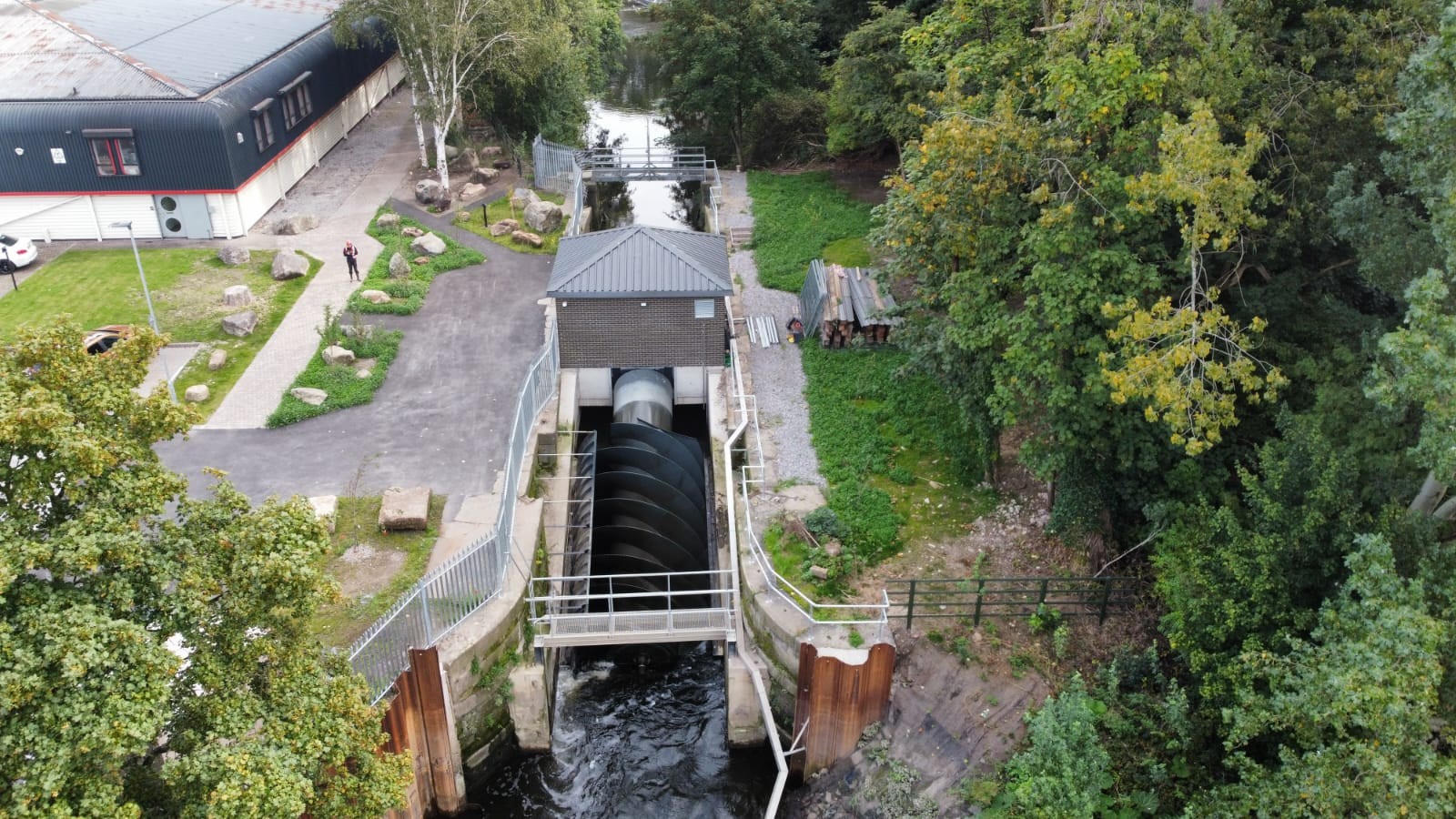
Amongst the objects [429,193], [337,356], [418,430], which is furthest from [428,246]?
[418,430]

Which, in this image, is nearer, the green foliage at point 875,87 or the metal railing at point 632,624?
the metal railing at point 632,624

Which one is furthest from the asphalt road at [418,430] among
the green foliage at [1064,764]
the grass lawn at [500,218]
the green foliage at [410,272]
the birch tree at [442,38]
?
the green foliage at [1064,764]

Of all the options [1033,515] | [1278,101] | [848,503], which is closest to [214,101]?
[848,503]

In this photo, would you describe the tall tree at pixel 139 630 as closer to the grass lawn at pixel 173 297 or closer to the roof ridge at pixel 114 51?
the grass lawn at pixel 173 297

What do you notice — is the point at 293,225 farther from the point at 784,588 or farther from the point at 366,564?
the point at 784,588

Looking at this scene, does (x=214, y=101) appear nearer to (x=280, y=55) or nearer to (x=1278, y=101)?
(x=280, y=55)

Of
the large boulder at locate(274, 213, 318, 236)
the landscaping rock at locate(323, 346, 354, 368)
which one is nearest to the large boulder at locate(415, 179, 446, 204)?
the large boulder at locate(274, 213, 318, 236)

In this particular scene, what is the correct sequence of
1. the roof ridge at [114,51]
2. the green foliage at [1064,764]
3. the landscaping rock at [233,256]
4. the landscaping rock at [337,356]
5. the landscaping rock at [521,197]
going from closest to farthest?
the green foliage at [1064,764]
the landscaping rock at [337,356]
the landscaping rock at [233,256]
the roof ridge at [114,51]
the landscaping rock at [521,197]
